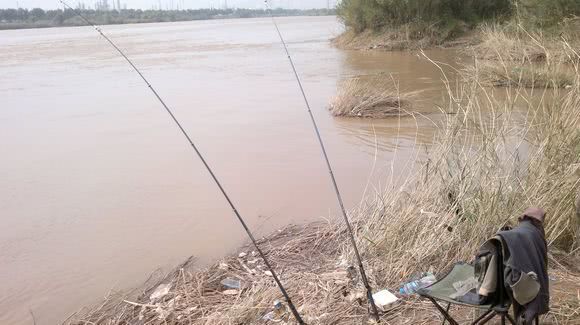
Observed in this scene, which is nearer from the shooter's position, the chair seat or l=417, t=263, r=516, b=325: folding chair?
l=417, t=263, r=516, b=325: folding chair

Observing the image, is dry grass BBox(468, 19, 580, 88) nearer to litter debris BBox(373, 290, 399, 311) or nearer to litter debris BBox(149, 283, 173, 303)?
litter debris BBox(373, 290, 399, 311)

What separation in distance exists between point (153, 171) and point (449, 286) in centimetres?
515

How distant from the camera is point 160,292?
3686 mm

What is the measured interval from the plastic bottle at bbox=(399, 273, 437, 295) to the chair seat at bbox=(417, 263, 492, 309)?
52cm

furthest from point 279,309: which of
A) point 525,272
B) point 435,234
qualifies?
point 525,272

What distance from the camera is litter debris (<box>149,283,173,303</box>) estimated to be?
3589 mm

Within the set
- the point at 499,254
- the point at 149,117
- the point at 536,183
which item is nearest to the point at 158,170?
the point at 149,117

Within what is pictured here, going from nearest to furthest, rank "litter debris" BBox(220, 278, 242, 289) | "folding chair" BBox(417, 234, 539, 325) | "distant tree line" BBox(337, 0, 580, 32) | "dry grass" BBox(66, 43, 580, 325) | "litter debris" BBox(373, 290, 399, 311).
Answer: "folding chair" BBox(417, 234, 539, 325)
"litter debris" BBox(373, 290, 399, 311)
"dry grass" BBox(66, 43, 580, 325)
"litter debris" BBox(220, 278, 242, 289)
"distant tree line" BBox(337, 0, 580, 32)

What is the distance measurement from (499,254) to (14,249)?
Result: 442 centimetres

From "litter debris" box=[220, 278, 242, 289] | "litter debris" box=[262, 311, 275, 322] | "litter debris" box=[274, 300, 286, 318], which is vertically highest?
"litter debris" box=[274, 300, 286, 318]

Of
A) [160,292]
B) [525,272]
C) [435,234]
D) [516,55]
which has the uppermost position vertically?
[516,55]

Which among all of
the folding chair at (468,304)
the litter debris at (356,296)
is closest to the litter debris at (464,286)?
the folding chair at (468,304)

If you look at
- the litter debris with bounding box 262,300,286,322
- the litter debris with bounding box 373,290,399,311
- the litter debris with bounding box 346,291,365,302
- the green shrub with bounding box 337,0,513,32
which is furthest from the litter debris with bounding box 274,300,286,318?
the green shrub with bounding box 337,0,513,32

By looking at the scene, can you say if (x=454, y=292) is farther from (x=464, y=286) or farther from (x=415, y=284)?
(x=415, y=284)
